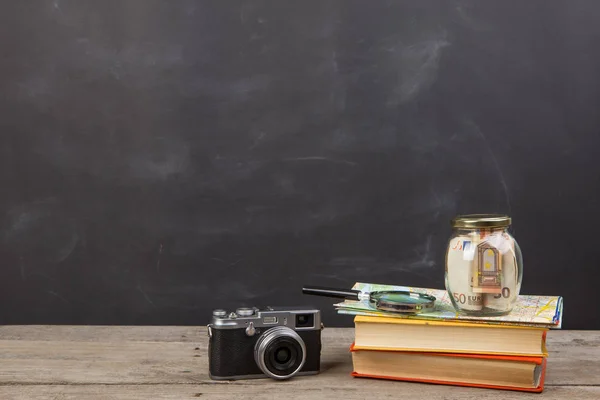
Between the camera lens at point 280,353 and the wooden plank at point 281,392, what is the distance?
0.02 meters

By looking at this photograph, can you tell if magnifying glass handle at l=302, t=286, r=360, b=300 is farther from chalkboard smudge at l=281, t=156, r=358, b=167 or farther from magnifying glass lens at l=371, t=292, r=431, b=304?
chalkboard smudge at l=281, t=156, r=358, b=167

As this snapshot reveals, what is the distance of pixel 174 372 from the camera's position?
1062 millimetres

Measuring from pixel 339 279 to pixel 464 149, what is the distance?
1.34 ft

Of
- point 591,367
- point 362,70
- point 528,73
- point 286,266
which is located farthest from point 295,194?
point 591,367

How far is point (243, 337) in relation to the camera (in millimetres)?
1001

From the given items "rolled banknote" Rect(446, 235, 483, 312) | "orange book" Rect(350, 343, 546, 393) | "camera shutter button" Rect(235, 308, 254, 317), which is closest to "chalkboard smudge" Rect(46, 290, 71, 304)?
"camera shutter button" Rect(235, 308, 254, 317)

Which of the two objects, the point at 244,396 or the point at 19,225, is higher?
the point at 19,225

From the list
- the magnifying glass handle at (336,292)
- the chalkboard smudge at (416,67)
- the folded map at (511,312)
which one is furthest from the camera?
the chalkboard smudge at (416,67)

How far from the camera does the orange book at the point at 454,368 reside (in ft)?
3.13

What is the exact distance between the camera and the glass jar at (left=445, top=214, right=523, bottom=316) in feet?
3.18

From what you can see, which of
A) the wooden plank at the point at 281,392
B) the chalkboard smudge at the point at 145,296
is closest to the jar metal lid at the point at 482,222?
the wooden plank at the point at 281,392

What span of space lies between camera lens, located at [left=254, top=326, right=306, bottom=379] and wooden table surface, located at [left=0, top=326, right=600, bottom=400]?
0.02 meters

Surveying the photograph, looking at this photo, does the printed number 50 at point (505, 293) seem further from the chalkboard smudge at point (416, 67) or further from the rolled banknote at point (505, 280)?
the chalkboard smudge at point (416, 67)

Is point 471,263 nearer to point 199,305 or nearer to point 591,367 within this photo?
point 591,367
